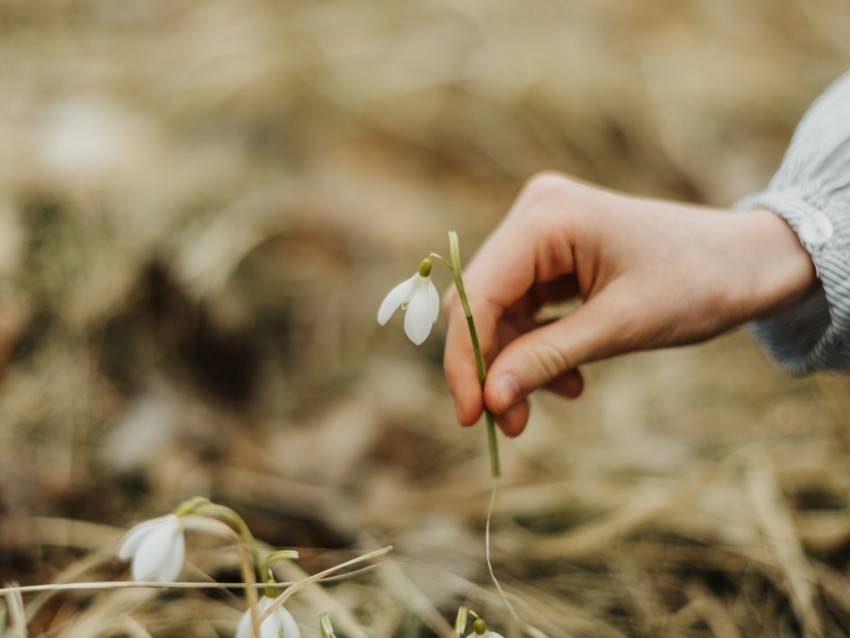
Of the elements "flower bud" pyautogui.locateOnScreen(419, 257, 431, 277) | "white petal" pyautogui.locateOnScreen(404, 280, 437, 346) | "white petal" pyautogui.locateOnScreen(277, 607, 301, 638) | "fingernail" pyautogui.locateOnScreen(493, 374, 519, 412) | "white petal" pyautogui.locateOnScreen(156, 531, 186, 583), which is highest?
"flower bud" pyautogui.locateOnScreen(419, 257, 431, 277)

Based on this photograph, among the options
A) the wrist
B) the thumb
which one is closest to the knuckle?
the thumb

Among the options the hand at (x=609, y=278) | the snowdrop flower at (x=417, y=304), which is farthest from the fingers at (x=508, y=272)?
the snowdrop flower at (x=417, y=304)

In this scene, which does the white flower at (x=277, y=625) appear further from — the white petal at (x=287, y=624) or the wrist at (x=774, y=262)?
the wrist at (x=774, y=262)

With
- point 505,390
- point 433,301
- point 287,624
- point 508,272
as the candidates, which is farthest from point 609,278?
point 287,624

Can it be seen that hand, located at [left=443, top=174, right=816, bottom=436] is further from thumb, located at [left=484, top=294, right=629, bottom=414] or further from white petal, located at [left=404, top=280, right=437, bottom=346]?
white petal, located at [left=404, top=280, right=437, bottom=346]

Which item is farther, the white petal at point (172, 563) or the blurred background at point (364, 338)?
the blurred background at point (364, 338)

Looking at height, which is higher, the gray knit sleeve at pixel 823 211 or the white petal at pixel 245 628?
the gray knit sleeve at pixel 823 211

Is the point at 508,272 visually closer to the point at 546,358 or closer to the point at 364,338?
the point at 546,358

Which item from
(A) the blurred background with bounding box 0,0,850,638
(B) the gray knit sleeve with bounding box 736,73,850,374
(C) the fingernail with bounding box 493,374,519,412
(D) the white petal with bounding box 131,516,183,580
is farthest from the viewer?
(A) the blurred background with bounding box 0,0,850,638
